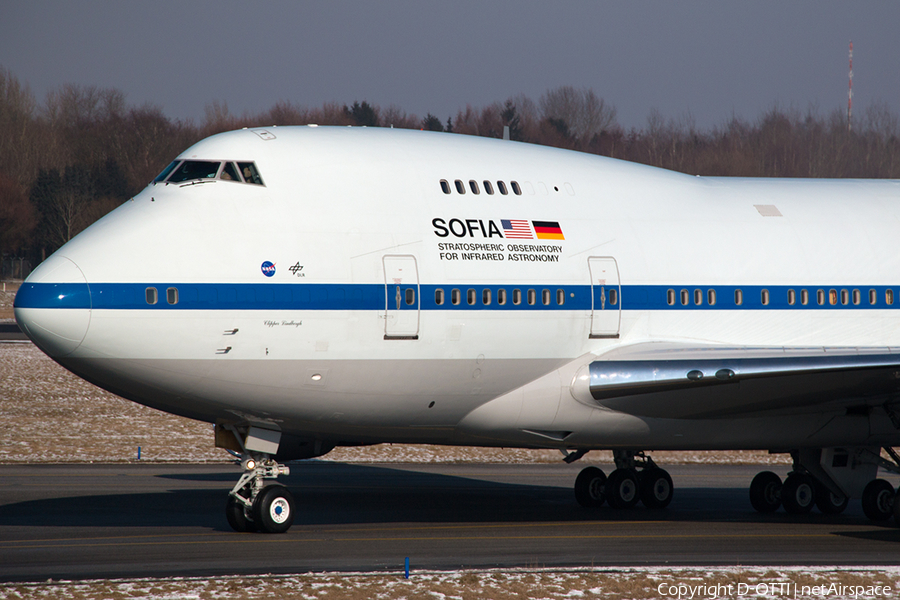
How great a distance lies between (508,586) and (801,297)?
894 centimetres

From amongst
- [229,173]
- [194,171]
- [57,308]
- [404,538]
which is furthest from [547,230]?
[57,308]

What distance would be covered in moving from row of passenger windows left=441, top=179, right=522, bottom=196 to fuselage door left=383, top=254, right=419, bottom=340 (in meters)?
1.54

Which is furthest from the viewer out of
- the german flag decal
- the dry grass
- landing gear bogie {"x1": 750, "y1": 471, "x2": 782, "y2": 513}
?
the dry grass

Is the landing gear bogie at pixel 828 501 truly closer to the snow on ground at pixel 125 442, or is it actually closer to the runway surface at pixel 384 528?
the runway surface at pixel 384 528

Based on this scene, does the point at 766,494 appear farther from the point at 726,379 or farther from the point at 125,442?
the point at 125,442

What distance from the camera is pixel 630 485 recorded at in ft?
69.7

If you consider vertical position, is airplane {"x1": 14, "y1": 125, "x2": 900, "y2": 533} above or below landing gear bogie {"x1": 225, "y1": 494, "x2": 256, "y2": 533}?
above

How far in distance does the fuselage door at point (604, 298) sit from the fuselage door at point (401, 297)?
3174 millimetres

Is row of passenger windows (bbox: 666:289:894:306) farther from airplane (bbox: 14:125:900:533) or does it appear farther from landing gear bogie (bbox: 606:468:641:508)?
landing gear bogie (bbox: 606:468:641:508)

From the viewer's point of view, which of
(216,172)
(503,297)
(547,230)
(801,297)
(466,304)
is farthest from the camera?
(801,297)

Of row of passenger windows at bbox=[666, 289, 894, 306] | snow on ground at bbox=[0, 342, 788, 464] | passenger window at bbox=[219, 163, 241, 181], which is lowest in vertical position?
snow on ground at bbox=[0, 342, 788, 464]

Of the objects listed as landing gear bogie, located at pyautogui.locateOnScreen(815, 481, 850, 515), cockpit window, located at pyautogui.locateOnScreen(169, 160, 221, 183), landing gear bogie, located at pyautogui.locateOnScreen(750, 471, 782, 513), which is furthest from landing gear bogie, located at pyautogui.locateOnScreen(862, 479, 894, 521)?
cockpit window, located at pyautogui.locateOnScreen(169, 160, 221, 183)

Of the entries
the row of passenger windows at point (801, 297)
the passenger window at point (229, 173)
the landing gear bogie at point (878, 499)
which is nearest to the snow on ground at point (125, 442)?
the landing gear bogie at point (878, 499)

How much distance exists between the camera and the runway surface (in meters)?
15.0
